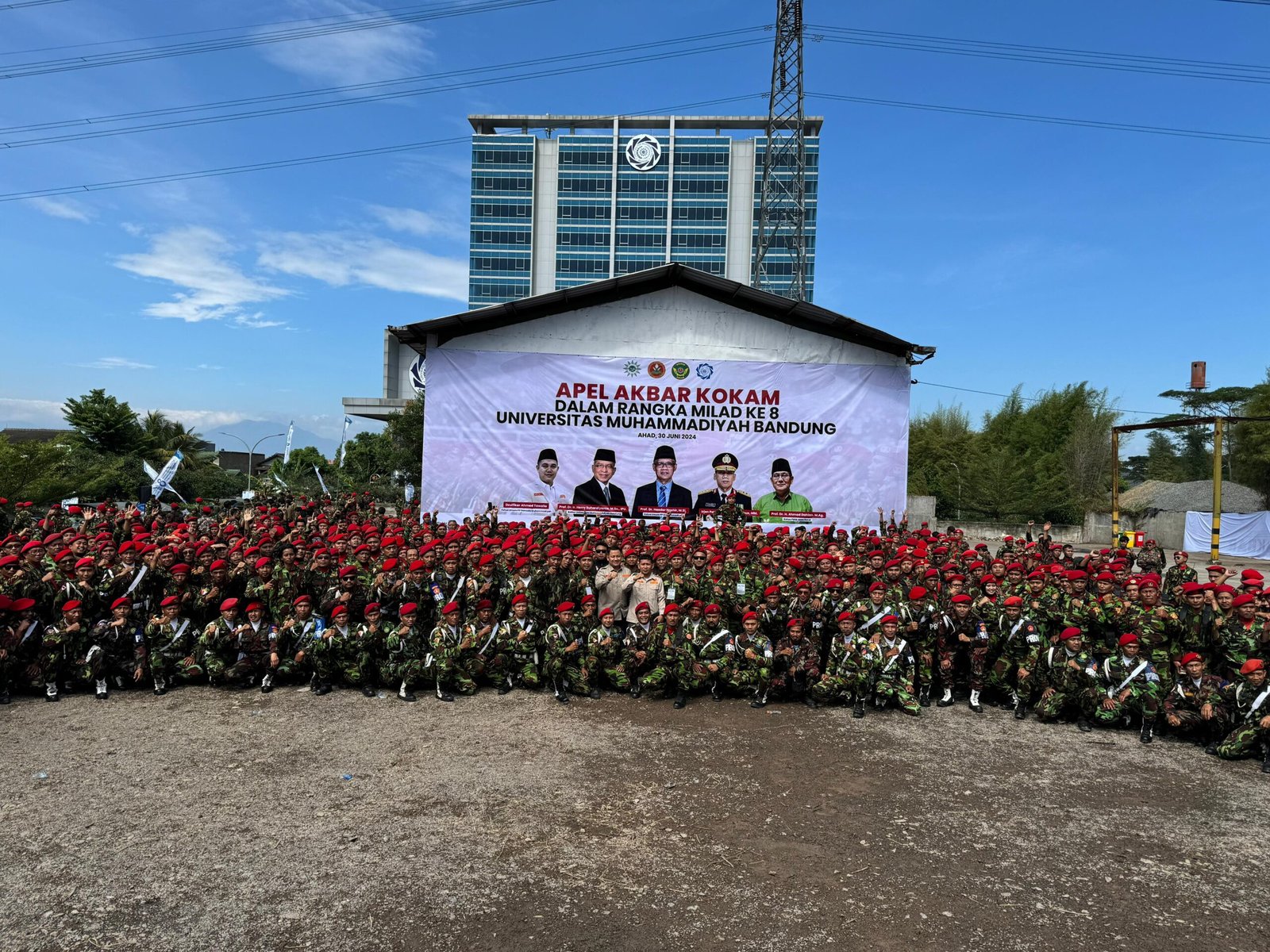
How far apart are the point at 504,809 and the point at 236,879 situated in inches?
68.8

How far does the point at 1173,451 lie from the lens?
208 ft

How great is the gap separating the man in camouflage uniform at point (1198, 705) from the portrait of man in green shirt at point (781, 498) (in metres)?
11.4

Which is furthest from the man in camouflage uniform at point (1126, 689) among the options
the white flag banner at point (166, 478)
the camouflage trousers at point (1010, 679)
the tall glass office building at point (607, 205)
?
the tall glass office building at point (607, 205)

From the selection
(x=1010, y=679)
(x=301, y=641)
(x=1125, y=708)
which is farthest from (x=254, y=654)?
(x=1125, y=708)

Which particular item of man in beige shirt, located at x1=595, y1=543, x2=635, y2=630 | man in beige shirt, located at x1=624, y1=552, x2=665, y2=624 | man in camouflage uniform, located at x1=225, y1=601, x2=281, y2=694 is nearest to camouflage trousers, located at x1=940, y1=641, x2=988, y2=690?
→ man in beige shirt, located at x1=624, y1=552, x2=665, y2=624

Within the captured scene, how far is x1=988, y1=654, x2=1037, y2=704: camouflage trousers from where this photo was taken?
26.6 feet

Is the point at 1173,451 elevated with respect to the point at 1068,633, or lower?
elevated

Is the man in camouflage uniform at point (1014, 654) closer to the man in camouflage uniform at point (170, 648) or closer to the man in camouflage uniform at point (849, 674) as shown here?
the man in camouflage uniform at point (849, 674)

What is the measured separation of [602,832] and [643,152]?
298 feet

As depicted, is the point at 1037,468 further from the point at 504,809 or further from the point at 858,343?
the point at 504,809

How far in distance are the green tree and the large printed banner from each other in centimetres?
2741

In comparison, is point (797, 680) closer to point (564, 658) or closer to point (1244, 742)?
point (564, 658)

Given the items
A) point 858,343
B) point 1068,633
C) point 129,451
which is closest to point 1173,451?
point 858,343

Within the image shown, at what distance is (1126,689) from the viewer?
7.59 metres
